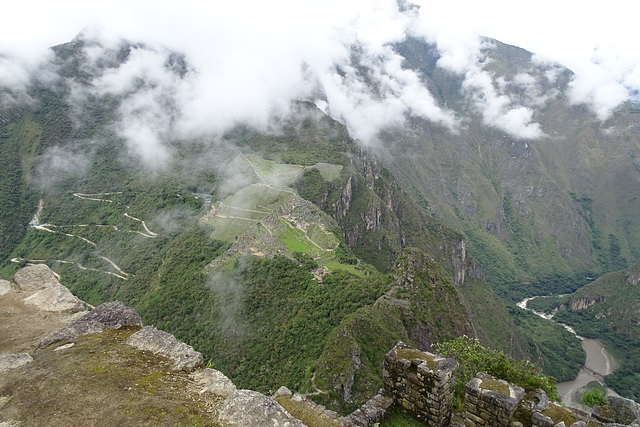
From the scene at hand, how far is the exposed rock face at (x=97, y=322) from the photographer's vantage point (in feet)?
36.7

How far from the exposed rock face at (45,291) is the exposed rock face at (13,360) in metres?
3.36

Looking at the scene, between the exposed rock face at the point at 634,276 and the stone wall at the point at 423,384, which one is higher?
the exposed rock face at the point at 634,276

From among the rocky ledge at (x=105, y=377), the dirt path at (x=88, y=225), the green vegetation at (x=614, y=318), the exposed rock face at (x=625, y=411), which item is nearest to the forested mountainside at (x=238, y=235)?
the dirt path at (x=88, y=225)

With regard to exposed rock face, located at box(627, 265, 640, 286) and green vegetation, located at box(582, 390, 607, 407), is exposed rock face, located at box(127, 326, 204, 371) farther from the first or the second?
exposed rock face, located at box(627, 265, 640, 286)

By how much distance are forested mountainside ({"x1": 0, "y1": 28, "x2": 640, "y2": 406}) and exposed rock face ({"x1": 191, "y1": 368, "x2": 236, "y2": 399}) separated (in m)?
36.0

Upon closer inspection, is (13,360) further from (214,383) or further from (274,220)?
(274,220)

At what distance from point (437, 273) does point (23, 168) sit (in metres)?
153

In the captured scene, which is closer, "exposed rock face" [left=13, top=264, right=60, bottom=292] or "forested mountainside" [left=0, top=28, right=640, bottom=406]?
"exposed rock face" [left=13, top=264, right=60, bottom=292]

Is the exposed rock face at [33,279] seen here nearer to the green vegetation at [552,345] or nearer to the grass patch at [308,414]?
the grass patch at [308,414]

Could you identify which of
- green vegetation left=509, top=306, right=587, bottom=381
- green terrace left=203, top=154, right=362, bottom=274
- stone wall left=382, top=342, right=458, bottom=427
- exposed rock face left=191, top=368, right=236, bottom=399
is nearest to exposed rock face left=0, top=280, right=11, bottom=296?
exposed rock face left=191, top=368, right=236, bottom=399

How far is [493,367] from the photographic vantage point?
53.2 ft

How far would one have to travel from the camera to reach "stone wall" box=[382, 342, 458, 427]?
12383mm

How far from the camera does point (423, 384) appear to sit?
1266cm

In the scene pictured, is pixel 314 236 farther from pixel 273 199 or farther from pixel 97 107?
pixel 97 107
